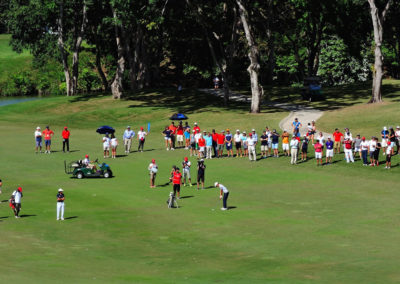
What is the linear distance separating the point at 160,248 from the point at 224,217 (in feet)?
17.5

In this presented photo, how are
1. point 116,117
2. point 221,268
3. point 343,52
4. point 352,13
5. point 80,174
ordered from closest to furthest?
point 221,268 < point 80,174 < point 116,117 < point 352,13 < point 343,52

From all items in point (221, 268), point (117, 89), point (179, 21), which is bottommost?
point (221, 268)

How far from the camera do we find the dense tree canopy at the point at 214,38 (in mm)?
83312

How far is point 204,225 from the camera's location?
→ 1120 inches

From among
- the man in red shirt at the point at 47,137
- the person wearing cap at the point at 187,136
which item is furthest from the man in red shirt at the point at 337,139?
the man in red shirt at the point at 47,137

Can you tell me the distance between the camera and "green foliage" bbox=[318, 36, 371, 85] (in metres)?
98.9

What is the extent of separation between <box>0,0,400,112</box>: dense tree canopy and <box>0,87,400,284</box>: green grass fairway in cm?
3352

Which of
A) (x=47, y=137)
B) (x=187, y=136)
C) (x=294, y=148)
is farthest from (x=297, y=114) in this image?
(x=47, y=137)

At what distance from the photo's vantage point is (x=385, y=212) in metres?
30.1

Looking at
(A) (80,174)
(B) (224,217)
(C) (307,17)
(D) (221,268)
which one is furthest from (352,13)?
(D) (221,268)

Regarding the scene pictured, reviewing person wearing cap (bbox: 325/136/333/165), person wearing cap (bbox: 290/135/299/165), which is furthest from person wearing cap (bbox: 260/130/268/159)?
person wearing cap (bbox: 325/136/333/165)

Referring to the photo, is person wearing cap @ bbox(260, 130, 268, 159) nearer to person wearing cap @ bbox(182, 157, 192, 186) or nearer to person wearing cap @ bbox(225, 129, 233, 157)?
person wearing cap @ bbox(225, 129, 233, 157)

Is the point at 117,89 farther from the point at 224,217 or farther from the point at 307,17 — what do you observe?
the point at 224,217

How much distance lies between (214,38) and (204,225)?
65.0 metres
